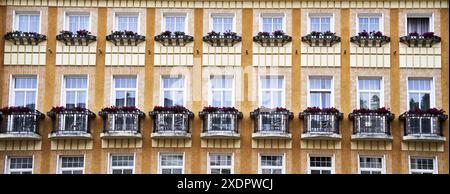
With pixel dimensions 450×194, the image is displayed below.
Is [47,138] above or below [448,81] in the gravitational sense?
below

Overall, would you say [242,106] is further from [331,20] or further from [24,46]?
[24,46]

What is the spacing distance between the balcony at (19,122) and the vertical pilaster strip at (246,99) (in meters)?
7.08

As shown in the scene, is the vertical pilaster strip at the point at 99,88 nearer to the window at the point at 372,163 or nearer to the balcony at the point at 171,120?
the balcony at the point at 171,120

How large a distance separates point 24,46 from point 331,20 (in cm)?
1109

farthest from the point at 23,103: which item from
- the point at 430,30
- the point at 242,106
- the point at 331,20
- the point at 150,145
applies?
the point at 430,30

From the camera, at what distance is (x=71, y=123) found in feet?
93.5

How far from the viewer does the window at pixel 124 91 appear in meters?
29.2

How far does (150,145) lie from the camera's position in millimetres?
28719

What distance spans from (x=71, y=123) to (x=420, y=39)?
12.6 m

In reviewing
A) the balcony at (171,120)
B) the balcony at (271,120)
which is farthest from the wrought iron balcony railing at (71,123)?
the balcony at (271,120)

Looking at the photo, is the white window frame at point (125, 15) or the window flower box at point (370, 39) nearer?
the window flower box at point (370, 39)

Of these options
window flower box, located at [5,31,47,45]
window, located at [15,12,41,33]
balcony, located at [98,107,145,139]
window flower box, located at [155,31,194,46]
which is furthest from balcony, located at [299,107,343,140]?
window, located at [15,12,41,33]
